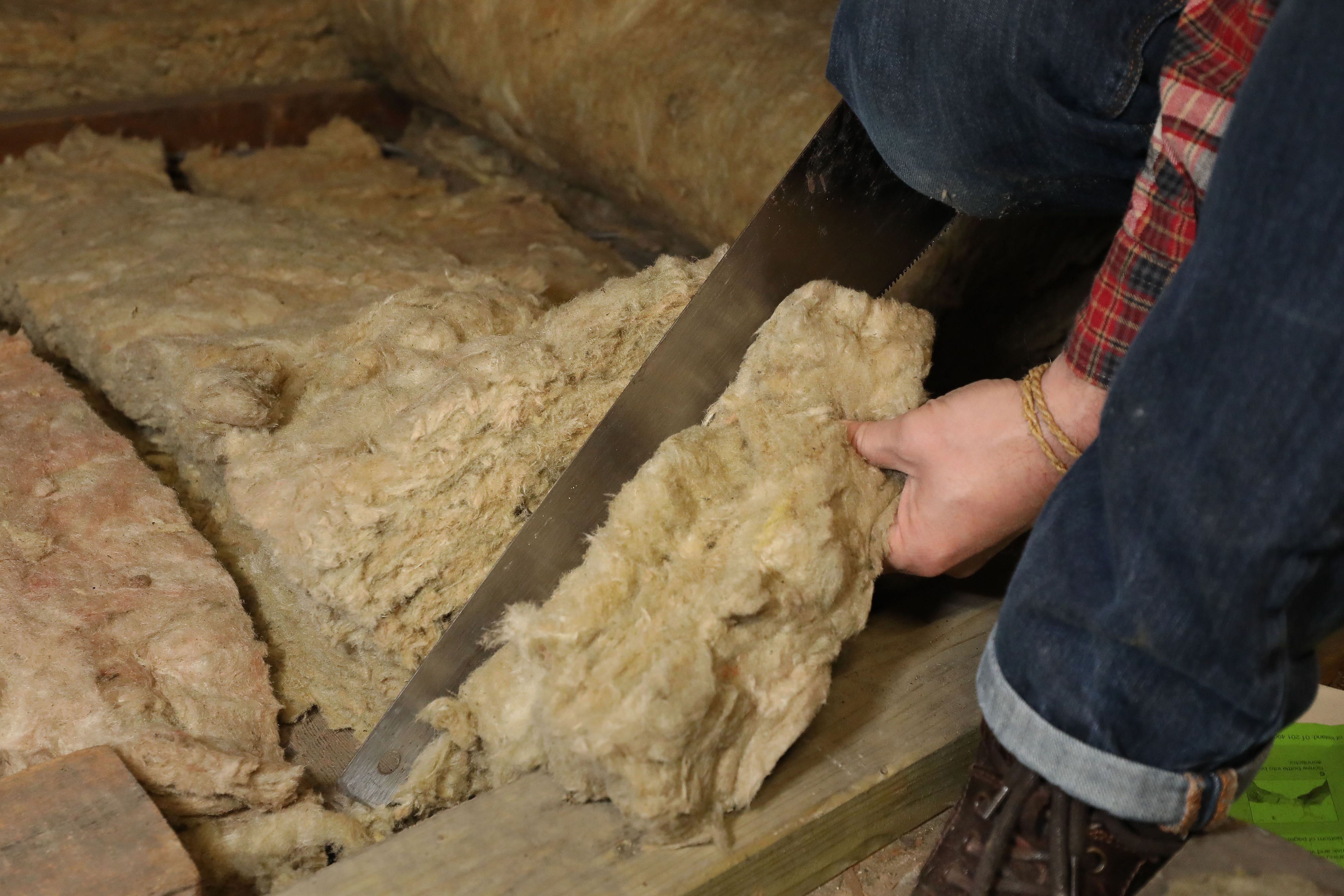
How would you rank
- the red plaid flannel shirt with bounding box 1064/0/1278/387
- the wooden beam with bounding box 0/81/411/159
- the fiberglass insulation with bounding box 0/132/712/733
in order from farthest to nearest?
the wooden beam with bounding box 0/81/411/159, the fiberglass insulation with bounding box 0/132/712/733, the red plaid flannel shirt with bounding box 1064/0/1278/387

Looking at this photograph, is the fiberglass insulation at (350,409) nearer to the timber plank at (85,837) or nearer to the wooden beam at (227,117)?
the timber plank at (85,837)

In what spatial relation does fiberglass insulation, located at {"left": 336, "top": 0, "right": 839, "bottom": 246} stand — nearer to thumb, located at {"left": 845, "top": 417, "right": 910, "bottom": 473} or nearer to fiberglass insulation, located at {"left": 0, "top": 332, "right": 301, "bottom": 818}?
thumb, located at {"left": 845, "top": 417, "right": 910, "bottom": 473}

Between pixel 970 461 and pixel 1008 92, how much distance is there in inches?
16.8

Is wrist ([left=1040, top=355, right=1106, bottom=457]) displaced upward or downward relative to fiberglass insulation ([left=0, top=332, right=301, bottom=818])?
upward

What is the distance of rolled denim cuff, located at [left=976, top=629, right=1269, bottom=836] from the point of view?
3.51ft

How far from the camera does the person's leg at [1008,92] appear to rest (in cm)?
115

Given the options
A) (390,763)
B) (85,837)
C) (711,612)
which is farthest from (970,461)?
(85,837)

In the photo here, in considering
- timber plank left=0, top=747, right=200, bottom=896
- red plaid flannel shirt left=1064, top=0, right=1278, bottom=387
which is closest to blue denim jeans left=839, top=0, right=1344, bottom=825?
red plaid flannel shirt left=1064, top=0, right=1278, bottom=387

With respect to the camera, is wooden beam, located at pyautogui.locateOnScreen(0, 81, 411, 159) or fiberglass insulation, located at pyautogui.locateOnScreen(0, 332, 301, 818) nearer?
fiberglass insulation, located at pyautogui.locateOnScreen(0, 332, 301, 818)

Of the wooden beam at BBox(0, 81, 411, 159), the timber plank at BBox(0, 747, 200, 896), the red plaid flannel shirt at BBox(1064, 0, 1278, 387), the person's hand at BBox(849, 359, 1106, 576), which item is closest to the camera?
the red plaid flannel shirt at BBox(1064, 0, 1278, 387)

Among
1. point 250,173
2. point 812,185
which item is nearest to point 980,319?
point 812,185

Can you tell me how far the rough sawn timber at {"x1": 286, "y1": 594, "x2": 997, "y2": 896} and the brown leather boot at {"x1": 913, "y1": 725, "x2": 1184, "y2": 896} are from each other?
111 mm

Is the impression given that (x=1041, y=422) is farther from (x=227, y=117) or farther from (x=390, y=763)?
(x=227, y=117)

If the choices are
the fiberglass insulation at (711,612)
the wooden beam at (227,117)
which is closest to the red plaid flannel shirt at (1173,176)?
the fiberglass insulation at (711,612)
